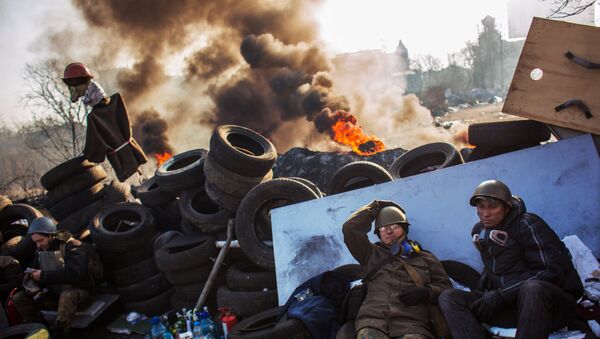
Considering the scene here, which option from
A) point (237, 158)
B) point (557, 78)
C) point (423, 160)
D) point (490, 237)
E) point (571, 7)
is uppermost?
point (571, 7)

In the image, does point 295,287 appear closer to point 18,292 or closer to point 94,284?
point 94,284

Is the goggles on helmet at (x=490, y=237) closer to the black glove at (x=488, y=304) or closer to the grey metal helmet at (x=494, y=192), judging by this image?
the grey metal helmet at (x=494, y=192)

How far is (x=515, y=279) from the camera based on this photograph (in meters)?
3.72

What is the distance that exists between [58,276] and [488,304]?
19.2 feet

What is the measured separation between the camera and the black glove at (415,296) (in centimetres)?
391

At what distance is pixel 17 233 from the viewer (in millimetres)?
9211

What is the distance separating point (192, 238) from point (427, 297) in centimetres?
440

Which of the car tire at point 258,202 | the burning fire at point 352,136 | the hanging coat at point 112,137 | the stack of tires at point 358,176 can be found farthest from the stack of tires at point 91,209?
the burning fire at point 352,136

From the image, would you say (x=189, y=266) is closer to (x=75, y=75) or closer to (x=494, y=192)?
(x=75, y=75)

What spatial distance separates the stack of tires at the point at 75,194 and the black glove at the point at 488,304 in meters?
7.85

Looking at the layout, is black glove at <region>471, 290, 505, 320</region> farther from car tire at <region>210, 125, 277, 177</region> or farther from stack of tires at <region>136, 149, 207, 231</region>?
stack of tires at <region>136, 149, 207, 231</region>

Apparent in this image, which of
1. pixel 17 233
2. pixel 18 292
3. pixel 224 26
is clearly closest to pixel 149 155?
Result: pixel 224 26

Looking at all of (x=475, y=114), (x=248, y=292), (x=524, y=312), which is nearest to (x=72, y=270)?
(x=248, y=292)

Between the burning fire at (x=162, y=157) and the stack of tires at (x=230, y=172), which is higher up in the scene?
the burning fire at (x=162, y=157)
